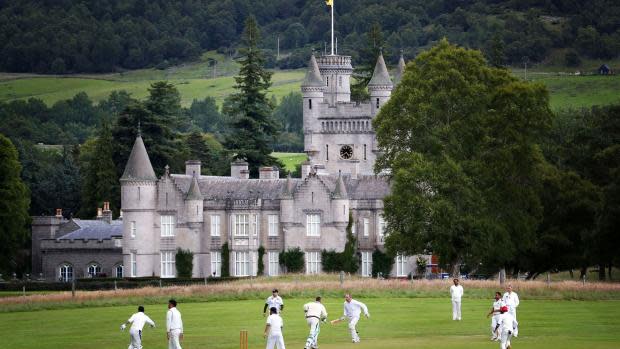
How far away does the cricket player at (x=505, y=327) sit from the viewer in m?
48.7

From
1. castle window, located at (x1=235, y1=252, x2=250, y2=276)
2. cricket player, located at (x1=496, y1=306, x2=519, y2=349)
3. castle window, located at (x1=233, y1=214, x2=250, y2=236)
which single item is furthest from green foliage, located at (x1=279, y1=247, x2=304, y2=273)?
cricket player, located at (x1=496, y1=306, x2=519, y2=349)

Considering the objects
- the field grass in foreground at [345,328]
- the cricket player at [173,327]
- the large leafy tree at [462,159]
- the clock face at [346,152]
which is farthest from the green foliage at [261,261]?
the cricket player at [173,327]

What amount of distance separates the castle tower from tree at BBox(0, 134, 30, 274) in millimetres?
8244

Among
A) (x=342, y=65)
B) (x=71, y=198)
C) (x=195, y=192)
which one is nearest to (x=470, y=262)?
(x=195, y=192)

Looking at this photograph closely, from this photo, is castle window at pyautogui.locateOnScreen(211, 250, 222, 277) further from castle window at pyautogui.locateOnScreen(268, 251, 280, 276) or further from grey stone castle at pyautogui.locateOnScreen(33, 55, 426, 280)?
castle window at pyautogui.locateOnScreen(268, 251, 280, 276)

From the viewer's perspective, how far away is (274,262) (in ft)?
320

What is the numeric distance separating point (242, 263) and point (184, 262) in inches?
130

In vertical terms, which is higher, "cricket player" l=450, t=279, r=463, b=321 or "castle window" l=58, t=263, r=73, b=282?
"castle window" l=58, t=263, r=73, b=282

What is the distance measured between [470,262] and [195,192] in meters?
19.4

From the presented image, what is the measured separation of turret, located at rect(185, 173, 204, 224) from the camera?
3853 inches

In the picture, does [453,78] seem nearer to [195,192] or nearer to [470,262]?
[470,262]

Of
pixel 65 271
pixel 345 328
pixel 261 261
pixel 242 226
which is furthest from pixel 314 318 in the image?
pixel 65 271

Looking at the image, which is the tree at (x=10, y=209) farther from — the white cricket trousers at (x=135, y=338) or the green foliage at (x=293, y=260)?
the white cricket trousers at (x=135, y=338)

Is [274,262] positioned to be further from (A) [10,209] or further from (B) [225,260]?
(A) [10,209]
